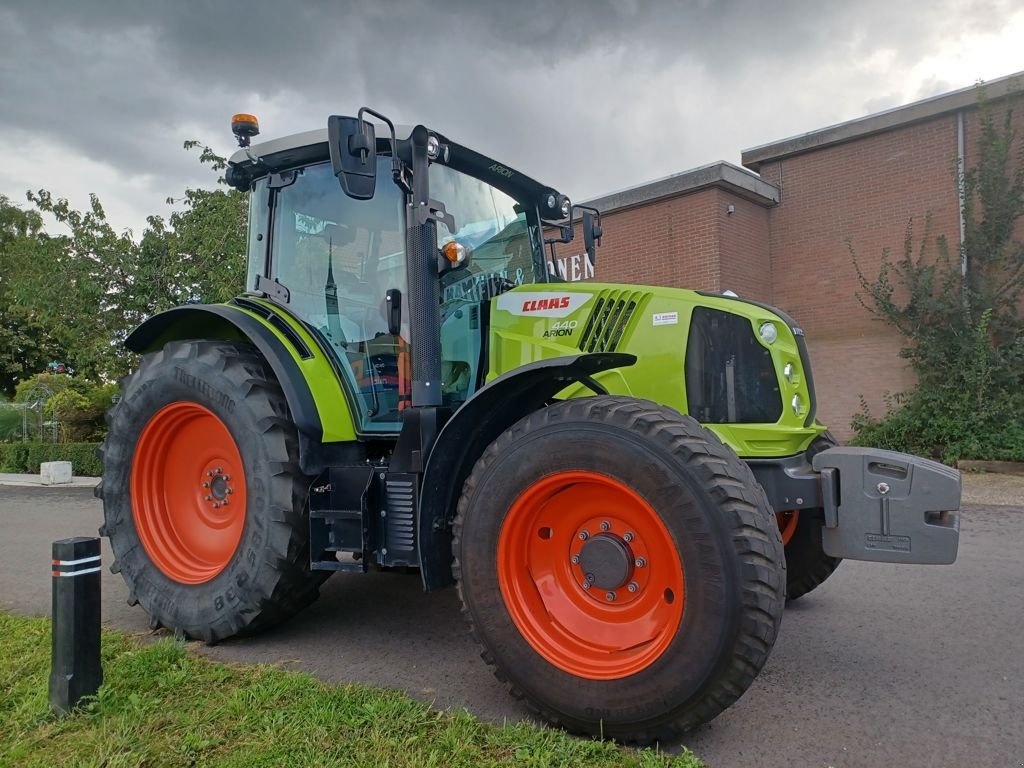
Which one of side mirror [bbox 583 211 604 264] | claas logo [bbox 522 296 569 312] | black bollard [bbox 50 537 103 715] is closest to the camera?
black bollard [bbox 50 537 103 715]

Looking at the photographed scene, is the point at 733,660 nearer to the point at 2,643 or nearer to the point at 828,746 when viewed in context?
the point at 828,746

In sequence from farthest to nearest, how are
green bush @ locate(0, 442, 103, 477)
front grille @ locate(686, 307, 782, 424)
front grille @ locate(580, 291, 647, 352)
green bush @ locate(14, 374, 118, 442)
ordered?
green bush @ locate(14, 374, 118, 442)
green bush @ locate(0, 442, 103, 477)
front grille @ locate(580, 291, 647, 352)
front grille @ locate(686, 307, 782, 424)

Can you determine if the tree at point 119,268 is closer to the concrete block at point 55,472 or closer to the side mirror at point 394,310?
the concrete block at point 55,472

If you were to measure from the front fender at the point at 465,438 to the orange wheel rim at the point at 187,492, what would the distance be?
1354mm

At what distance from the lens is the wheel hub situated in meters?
2.70

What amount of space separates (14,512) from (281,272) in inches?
317

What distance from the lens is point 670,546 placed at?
257cm

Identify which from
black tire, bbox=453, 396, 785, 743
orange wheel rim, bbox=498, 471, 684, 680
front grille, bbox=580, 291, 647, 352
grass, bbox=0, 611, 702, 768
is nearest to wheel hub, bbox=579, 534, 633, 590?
orange wheel rim, bbox=498, 471, 684, 680

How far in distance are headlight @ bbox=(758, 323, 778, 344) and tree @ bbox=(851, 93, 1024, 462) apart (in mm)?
9128

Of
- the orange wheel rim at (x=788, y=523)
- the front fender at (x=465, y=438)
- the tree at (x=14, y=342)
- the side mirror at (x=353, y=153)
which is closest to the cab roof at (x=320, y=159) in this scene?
the side mirror at (x=353, y=153)

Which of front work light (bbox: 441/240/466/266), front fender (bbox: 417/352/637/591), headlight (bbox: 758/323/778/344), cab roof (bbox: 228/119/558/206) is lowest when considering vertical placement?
front fender (bbox: 417/352/637/591)

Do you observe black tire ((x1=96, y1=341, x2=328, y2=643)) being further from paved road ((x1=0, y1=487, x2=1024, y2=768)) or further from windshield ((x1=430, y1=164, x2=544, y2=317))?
windshield ((x1=430, y1=164, x2=544, y2=317))

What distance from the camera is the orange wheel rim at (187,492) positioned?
13.2 ft

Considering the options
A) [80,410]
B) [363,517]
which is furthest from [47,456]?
[363,517]
